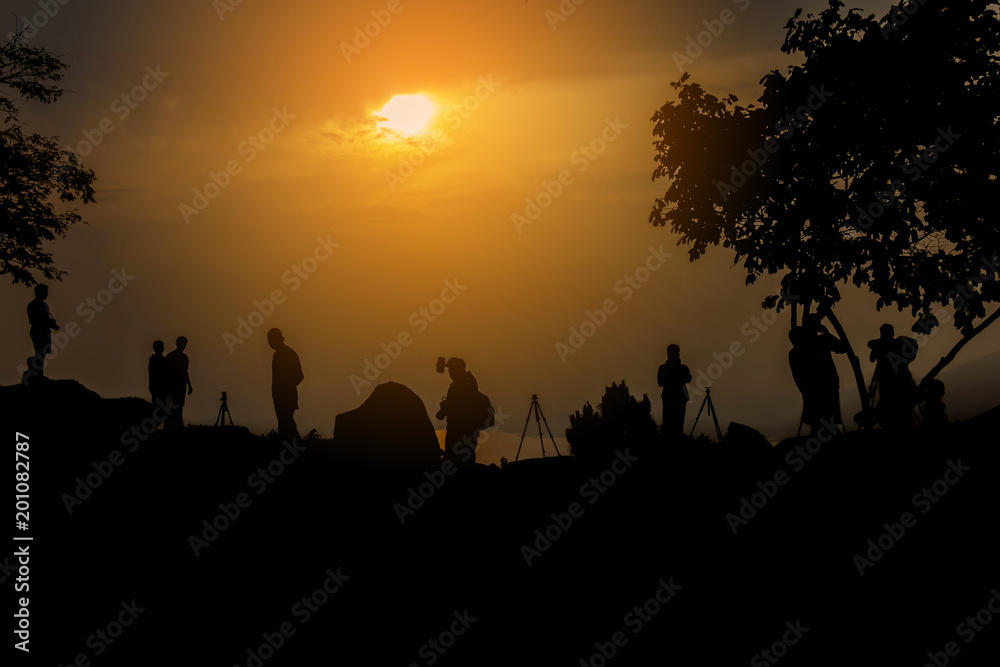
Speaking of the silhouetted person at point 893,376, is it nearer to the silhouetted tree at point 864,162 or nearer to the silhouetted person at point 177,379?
the silhouetted tree at point 864,162

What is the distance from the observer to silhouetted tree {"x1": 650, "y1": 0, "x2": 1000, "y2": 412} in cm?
2228

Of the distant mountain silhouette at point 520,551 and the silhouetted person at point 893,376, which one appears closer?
the distant mountain silhouette at point 520,551

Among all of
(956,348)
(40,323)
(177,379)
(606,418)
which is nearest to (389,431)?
(177,379)

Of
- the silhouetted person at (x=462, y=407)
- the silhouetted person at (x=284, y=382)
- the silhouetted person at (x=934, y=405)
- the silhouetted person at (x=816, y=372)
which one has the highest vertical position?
the silhouetted person at (x=934, y=405)

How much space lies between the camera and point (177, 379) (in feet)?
70.1

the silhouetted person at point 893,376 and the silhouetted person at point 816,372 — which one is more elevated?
the silhouetted person at point 893,376

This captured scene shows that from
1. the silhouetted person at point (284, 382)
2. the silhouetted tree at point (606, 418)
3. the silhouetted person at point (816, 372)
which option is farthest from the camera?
the silhouetted tree at point (606, 418)

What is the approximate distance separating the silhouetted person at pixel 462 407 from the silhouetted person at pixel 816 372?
7.12 metres

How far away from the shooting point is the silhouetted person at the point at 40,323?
2136 cm

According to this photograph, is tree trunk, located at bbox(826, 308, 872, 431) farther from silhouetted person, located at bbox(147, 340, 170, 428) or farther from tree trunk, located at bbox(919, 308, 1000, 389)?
silhouetted person, located at bbox(147, 340, 170, 428)

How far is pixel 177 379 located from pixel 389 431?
5863 millimetres

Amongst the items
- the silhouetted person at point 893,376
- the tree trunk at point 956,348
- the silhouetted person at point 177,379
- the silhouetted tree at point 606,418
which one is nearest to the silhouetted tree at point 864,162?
the tree trunk at point 956,348

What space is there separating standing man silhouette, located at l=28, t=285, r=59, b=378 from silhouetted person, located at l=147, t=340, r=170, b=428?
3020mm

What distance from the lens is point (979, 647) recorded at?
11.9 metres
